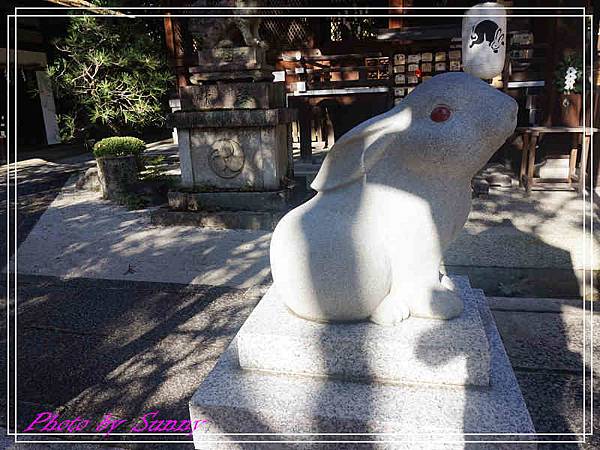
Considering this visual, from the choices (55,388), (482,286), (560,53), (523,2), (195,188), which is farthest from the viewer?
(523,2)

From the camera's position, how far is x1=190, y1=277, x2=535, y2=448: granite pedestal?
1921mm

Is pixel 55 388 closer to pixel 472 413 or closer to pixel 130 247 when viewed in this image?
pixel 472 413

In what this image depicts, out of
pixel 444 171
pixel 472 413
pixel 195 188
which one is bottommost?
pixel 472 413

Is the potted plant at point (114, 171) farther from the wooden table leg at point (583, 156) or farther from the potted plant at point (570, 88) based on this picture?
the potted plant at point (570, 88)

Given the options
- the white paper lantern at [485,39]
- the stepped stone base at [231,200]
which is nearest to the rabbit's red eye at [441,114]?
the stepped stone base at [231,200]

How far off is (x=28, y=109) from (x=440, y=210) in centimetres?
1591

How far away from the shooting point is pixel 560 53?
8.22 m

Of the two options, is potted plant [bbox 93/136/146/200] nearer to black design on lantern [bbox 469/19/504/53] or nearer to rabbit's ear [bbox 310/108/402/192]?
black design on lantern [bbox 469/19/504/53]

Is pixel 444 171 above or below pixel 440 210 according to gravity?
above

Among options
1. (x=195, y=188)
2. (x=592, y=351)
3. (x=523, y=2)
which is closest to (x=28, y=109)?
(x=195, y=188)

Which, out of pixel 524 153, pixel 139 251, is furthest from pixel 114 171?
pixel 524 153

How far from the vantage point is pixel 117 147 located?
8273mm

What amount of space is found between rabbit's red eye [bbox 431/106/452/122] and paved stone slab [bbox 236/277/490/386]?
0.94 meters

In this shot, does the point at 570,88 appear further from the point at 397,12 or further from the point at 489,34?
the point at 397,12
